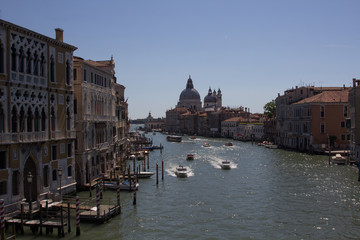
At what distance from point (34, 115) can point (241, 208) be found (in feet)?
33.6

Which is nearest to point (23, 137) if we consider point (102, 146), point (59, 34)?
point (59, 34)

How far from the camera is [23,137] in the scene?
1644cm

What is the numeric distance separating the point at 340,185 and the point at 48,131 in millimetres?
17052

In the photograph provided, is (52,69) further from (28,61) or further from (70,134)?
(70,134)

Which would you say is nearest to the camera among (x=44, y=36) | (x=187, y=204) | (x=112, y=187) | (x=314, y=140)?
(x=44, y=36)

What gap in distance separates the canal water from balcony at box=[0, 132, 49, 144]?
3500 mm

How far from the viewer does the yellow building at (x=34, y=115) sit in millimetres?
15617

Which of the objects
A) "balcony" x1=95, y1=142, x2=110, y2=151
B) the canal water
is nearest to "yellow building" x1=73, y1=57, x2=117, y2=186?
"balcony" x1=95, y1=142, x2=110, y2=151

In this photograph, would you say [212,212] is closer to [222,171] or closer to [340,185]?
[340,185]

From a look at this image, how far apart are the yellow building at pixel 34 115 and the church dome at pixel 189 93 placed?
13100 cm

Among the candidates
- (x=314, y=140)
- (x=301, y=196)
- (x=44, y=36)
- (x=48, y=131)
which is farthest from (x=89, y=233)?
(x=314, y=140)

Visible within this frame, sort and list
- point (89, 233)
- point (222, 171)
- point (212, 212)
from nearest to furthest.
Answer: point (89, 233) → point (212, 212) → point (222, 171)

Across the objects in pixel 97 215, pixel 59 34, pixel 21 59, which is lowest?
pixel 97 215

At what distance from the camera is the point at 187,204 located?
20.7 m
